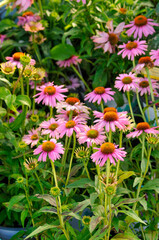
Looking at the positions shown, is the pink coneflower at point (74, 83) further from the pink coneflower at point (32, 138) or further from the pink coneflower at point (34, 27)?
the pink coneflower at point (32, 138)

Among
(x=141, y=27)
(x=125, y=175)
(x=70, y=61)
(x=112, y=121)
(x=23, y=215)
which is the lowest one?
(x=23, y=215)

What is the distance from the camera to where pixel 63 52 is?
112 cm

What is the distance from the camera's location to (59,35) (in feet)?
4.02

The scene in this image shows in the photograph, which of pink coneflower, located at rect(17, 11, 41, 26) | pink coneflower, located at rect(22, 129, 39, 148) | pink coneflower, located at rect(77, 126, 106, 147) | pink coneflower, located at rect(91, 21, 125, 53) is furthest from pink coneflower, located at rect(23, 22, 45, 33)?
Answer: pink coneflower, located at rect(77, 126, 106, 147)

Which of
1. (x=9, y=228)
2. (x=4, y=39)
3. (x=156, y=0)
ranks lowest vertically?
(x=9, y=228)

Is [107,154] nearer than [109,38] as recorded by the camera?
Yes

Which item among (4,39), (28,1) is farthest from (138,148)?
(4,39)

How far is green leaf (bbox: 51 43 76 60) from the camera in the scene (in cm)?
112

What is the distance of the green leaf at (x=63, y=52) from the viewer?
3.66 feet

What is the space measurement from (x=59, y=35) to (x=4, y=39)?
237 mm

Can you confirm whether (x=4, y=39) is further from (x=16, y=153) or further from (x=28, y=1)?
(x=16, y=153)

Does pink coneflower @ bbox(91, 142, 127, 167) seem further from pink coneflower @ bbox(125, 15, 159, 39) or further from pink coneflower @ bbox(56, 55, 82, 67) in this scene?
pink coneflower @ bbox(56, 55, 82, 67)

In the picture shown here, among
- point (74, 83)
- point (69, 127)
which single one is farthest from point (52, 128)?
point (74, 83)

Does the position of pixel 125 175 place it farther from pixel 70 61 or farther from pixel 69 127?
pixel 70 61
